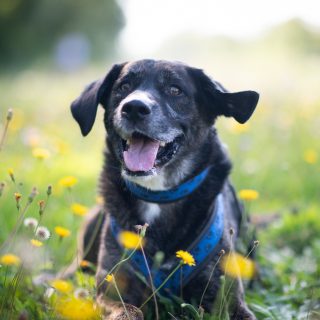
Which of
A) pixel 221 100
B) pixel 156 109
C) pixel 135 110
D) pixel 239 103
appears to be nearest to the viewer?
pixel 135 110

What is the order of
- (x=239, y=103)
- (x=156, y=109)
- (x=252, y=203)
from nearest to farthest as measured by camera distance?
(x=156, y=109), (x=239, y=103), (x=252, y=203)

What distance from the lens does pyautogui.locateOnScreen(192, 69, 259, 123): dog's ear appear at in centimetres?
368

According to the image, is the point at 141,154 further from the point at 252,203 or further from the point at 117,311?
the point at 252,203

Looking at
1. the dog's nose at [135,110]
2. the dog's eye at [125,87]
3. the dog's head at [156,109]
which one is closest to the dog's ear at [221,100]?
the dog's head at [156,109]

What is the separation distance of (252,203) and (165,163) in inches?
124

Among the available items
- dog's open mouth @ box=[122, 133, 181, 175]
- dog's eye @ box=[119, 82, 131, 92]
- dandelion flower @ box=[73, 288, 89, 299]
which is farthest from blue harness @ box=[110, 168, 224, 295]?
dog's eye @ box=[119, 82, 131, 92]

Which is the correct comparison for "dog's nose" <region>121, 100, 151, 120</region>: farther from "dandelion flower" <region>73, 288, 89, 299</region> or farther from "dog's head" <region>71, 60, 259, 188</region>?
"dandelion flower" <region>73, 288, 89, 299</region>

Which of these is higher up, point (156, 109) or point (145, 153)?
point (156, 109)

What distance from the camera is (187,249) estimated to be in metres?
3.45

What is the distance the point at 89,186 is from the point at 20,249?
9.96ft

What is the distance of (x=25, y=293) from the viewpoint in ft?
11.1

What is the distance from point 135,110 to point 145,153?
12.7 inches

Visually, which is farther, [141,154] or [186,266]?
[141,154]

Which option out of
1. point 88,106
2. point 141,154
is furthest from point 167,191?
point 88,106
